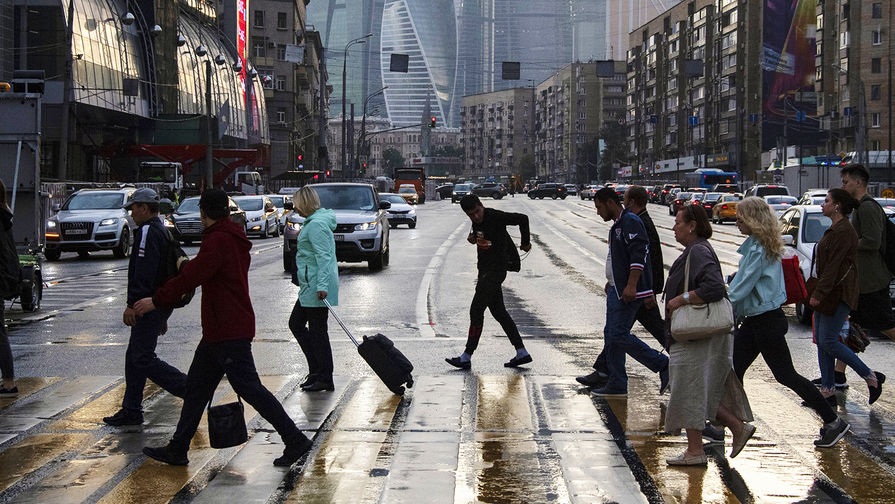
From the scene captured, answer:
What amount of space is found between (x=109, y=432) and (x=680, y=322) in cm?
397

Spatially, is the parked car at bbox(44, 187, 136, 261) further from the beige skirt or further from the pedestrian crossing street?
the beige skirt

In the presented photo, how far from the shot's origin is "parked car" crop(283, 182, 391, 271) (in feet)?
73.0

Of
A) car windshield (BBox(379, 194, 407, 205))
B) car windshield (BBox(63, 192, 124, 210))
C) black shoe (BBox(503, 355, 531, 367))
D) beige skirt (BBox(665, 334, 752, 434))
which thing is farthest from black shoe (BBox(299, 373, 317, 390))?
car windshield (BBox(379, 194, 407, 205))

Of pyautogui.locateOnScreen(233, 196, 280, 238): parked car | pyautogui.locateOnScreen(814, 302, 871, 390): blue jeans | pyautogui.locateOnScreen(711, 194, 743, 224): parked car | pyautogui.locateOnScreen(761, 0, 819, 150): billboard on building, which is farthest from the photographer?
pyautogui.locateOnScreen(761, 0, 819, 150): billboard on building

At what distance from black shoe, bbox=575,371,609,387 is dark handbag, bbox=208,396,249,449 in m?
3.53

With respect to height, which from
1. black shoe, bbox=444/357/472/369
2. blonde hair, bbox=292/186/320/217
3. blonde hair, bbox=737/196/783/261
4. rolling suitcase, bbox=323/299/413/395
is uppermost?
blonde hair, bbox=292/186/320/217

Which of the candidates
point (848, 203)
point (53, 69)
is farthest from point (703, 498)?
point (53, 69)

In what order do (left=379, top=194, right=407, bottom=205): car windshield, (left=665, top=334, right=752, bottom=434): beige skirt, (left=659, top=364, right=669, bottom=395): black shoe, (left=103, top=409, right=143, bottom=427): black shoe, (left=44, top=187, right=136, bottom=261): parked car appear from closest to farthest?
(left=665, top=334, right=752, bottom=434): beige skirt → (left=103, top=409, right=143, bottom=427): black shoe → (left=659, top=364, right=669, bottom=395): black shoe → (left=44, top=187, right=136, bottom=261): parked car → (left=379, top=194, right=407, bottom=205): car windshield

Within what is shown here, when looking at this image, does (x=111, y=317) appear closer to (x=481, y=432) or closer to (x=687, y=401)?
(x=481, y=432)

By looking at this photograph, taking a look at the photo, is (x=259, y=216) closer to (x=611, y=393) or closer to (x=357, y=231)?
(x=357, y=231)

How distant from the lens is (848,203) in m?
8.12

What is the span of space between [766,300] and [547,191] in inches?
3711

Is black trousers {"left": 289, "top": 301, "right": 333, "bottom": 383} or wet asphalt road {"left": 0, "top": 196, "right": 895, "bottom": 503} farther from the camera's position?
black trousers {"left": 289, "top": 301, "right": 333, "bottom": 383}

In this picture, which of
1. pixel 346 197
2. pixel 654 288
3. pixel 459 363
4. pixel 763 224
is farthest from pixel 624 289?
pixel 346 197
